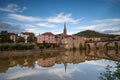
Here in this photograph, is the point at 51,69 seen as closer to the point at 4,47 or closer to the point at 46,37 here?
the point at 4,47

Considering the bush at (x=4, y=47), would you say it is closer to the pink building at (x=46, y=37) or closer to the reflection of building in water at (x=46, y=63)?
the reflection of building in water at (x=46, y=63)

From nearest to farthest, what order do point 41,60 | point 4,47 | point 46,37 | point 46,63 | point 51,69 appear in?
1. point 51,69
2. point 46,63
3. point 41,60
4. point 4,47
5. point 46,37

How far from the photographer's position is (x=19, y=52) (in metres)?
43.0

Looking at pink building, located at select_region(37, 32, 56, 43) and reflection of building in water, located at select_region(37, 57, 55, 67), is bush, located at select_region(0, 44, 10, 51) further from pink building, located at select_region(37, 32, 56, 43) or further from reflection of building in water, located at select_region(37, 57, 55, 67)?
pink building, located at select_region(37, 32, 56, 43)

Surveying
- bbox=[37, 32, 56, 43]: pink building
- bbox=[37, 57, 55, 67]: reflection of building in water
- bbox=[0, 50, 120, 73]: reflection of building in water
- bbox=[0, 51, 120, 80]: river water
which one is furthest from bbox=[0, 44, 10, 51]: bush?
bbox=[37, 32, 56, 43]: pink building

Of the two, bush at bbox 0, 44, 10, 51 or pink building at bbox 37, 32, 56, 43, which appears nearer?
bush at bbox 0, 44, 10, 51

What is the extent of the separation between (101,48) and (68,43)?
1607cm

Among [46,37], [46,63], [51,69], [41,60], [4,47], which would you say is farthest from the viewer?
[46,37]

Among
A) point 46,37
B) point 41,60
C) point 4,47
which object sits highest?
point 46,37

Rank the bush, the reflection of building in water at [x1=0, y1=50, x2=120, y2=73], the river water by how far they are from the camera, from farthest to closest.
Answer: the bush
the reflection of building in water at [x1=0, y1=50, x2=120, y2=73]
the river water

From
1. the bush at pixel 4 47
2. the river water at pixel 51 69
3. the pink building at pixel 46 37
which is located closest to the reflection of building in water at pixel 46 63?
the river water at pixel 51 69

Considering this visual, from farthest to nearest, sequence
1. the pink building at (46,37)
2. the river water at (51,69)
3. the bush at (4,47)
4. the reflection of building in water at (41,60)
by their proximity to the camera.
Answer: the pink building at (46,37)
the bush at (4,47)
the reflection of building in water at (41,60)
the river water at (51,69)

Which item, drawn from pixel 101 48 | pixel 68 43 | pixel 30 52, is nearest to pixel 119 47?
pixel 101 48

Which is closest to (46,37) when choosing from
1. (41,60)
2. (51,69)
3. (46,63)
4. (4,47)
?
(4,47)
